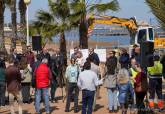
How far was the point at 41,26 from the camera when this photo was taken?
93.5 ft

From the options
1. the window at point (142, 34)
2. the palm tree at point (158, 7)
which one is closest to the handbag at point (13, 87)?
the palm tree at point (158, 7)

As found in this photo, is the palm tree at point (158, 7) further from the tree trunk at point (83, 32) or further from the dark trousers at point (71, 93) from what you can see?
the tree trunk at point (83, 32)

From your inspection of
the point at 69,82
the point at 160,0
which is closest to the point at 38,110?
the point at 69,82

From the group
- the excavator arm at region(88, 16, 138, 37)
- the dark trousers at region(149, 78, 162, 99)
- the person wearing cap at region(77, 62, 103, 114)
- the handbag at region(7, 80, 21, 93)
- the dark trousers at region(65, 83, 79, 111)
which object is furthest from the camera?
the excavator arm at region(88, 16, 138, 37)

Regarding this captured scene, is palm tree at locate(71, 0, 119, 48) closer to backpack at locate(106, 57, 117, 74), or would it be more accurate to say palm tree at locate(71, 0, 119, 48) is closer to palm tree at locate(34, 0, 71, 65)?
palm tree at locate(34, 0, 71, 65)

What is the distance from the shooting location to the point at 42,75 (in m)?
17.4

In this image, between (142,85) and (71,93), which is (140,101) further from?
(71,93)

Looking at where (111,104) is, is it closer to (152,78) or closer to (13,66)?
(152,78)

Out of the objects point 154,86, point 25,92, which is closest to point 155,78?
point 154,86

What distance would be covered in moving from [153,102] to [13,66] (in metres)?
5.00

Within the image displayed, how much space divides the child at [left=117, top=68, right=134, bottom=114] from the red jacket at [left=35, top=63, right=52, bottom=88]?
2.44 meters

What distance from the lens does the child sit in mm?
16516

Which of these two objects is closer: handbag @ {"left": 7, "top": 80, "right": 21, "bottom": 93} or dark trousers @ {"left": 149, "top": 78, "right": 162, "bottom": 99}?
handbag @ {"left": 7, "top": 80, "right": 21, "bottom": 93}

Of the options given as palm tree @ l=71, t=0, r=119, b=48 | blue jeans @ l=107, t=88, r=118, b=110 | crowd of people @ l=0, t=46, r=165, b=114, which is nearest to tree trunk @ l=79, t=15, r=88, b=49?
palm tree @ l=71, t=0, r=119, b=48
